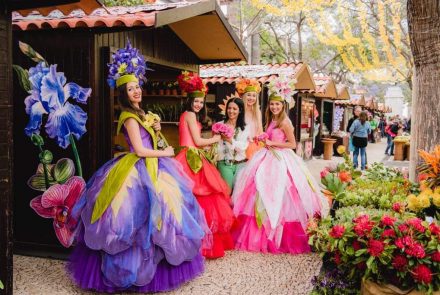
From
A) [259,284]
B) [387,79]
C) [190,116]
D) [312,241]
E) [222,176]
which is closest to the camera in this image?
[312,241]

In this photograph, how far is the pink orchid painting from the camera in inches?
205

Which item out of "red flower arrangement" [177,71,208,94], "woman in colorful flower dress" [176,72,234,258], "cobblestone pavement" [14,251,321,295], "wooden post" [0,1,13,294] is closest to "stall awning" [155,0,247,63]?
"red flower arrangement" [177,71,208,94]

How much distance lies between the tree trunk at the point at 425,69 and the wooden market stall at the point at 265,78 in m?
3.61

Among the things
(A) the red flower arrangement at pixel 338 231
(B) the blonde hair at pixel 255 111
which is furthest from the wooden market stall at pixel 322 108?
(A) the red flower arrangement at pixel 338 231

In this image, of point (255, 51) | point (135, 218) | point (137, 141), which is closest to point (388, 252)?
point (135, 218)

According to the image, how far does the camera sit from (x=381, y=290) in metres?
3.24

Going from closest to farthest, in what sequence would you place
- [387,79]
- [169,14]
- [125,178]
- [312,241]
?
1. [312,241]
2. [125,178]
3. [169,14]
4. [387,79]

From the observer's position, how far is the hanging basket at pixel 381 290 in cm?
316

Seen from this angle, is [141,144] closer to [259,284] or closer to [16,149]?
[259,284]

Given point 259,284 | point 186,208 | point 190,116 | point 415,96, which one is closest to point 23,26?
point 190,116

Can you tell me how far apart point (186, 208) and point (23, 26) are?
2812 mm

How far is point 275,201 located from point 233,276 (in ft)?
3.39

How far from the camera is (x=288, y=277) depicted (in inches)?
182

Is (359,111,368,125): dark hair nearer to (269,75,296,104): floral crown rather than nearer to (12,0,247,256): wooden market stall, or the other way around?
(269,75,296,104): floral crown
